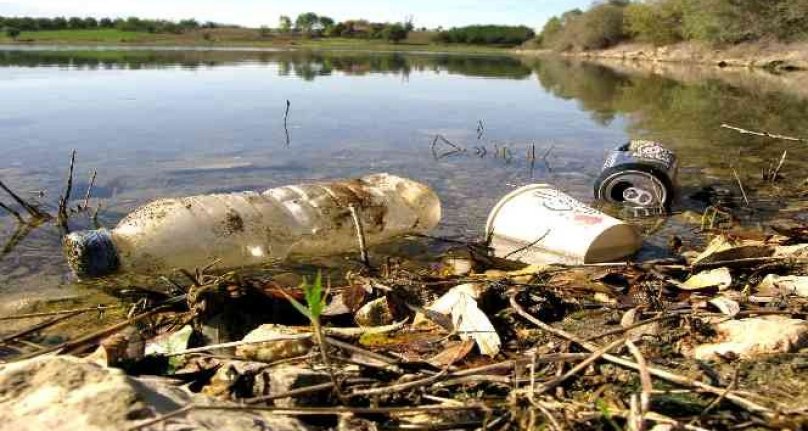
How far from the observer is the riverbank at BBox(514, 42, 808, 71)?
3112cm

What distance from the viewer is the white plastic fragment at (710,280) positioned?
2826mm

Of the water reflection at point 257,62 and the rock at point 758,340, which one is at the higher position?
the water reflection at point 257,62

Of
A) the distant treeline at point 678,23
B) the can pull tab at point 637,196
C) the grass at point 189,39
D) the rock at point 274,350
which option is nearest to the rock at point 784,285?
the rock at point 274,350

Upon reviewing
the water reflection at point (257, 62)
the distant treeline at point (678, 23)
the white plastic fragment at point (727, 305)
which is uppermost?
the distant treeline at point (678, 23)

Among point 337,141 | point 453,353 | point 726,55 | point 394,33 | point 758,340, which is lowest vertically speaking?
point 337,141

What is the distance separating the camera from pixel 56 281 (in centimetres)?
359

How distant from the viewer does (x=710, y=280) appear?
2898 mm

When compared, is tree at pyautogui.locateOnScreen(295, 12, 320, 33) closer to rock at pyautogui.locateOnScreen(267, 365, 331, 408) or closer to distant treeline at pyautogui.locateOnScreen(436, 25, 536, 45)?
distant treeline at pyautogui.locateOnScreen(436, 25, 536, 45)

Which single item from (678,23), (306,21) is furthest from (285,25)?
(678,23)

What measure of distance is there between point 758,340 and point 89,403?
6.08ft

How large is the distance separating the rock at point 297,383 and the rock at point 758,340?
3.78 feet

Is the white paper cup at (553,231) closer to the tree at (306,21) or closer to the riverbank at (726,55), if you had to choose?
the riverbank at (726,55)

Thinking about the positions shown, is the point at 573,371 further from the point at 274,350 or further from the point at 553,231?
the point at 553,231

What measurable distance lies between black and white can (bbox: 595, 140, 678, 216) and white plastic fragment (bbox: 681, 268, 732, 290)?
2169 mm
